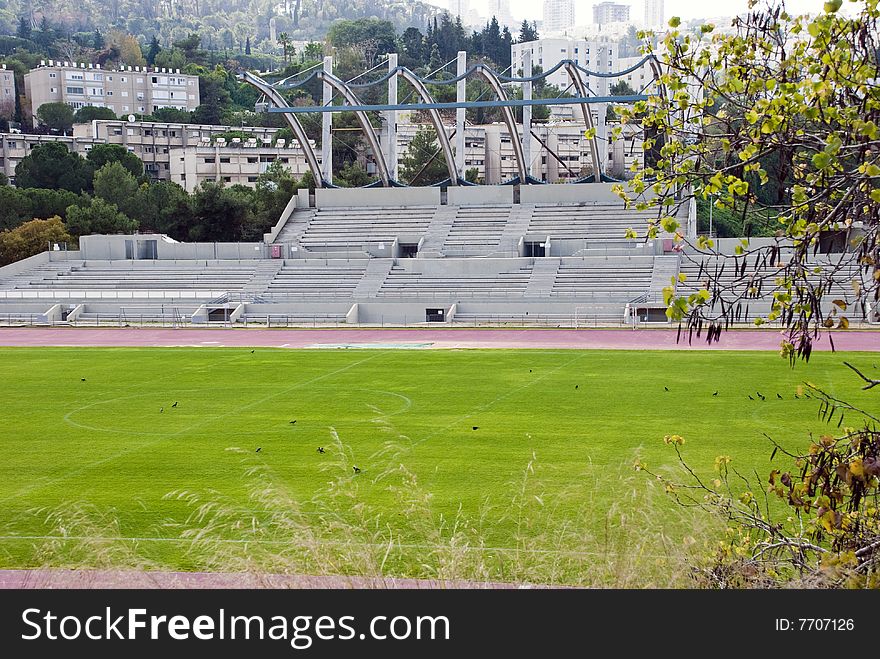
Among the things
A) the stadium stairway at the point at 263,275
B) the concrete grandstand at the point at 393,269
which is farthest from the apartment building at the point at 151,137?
the stadium stairway at the point at 263,275

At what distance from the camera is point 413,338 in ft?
125

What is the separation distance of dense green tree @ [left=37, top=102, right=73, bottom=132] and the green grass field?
4398 inches

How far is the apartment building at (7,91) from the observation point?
151m

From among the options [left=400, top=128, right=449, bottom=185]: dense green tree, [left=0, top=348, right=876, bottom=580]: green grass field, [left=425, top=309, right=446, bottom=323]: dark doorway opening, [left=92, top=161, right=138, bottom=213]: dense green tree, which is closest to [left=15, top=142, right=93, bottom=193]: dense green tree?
[left=92, top=161, right=138, bottom=213]: dense green tree

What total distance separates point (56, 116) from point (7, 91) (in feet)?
89.1

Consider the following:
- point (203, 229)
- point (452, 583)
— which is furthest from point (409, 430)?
point (203, 229)

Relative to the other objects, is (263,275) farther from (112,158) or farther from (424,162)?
(112,158)

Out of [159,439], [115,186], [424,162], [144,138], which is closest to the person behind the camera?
[159,439]

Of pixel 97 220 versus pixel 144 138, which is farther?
pixel 144 138

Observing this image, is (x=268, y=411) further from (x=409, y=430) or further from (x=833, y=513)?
(x=833, y=513)

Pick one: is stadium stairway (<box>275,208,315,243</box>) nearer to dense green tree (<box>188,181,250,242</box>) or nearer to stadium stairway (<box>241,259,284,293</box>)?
stadium stairway (<box>241,259,284,293</box>)

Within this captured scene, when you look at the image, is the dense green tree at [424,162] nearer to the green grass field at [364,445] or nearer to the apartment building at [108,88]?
the green grass field at [364,445]

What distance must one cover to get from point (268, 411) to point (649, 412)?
25.4 feet

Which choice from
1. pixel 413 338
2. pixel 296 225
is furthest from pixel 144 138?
pixel 413 338
